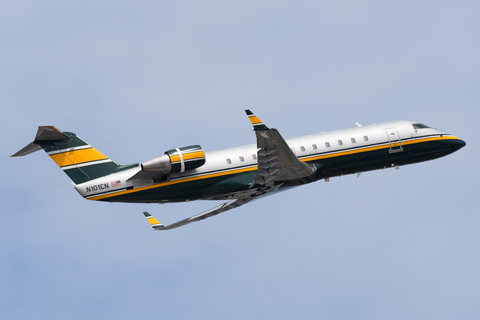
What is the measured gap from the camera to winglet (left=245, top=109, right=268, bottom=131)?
31327 mm

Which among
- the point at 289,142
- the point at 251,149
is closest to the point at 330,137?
the point at 289,142

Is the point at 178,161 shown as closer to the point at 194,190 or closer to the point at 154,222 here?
the point at 194,190

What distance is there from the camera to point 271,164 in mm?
34750

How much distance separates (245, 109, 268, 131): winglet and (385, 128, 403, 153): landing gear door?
10.9m

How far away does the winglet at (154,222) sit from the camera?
40.3 meters

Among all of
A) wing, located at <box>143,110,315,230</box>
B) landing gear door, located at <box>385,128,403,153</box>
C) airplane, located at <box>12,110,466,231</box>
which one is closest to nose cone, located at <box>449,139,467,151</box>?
airplane, located at <box>12,110,466,231</box>

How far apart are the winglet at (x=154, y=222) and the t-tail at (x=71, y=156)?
5.48 metres

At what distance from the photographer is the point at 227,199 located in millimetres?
39031

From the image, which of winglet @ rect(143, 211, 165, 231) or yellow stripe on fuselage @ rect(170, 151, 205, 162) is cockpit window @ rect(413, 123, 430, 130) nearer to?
yellow stripe on fuselage @ rect(170, 151, 205, 162)

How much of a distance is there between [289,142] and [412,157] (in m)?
8.39

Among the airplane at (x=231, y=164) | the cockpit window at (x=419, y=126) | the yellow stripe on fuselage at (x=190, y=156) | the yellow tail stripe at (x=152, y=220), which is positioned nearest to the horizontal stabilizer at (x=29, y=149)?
the airplane at (x=231, y=164)

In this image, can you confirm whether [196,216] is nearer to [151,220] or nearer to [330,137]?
[151,220]

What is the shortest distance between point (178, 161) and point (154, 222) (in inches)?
291

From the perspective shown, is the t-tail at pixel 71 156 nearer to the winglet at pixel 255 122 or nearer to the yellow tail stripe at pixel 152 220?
the yellow tail stripe at pixel 152 220
